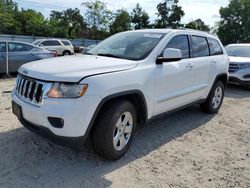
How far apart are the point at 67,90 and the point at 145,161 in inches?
57.1

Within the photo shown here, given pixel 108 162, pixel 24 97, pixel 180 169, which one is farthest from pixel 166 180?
pixel 24 97

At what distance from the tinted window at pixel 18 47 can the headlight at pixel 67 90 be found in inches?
322

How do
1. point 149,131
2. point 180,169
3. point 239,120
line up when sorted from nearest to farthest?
point 180,169, point 149,131, point 239,120

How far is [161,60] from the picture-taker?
14.5 feet

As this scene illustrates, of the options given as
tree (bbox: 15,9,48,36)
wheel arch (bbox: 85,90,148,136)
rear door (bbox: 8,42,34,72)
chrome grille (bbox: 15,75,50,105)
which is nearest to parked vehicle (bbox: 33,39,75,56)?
rear door (bbox: 8,42,34,72)

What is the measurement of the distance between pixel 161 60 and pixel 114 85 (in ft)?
3.56

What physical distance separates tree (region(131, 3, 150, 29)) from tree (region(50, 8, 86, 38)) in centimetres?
893

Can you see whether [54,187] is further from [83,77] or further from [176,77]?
[176,77]

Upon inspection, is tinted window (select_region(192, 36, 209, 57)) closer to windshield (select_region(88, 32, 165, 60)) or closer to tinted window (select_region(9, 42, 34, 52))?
windshield (select_region(88, 32, 165, 60))

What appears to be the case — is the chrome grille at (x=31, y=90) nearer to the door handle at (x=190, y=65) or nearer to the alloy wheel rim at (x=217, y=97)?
the door handle at (x=190, y=65)

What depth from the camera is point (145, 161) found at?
400 centimetres

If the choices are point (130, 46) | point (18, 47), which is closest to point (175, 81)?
point (130, 46)

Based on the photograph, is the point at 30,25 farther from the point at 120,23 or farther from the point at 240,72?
the point at 240,72

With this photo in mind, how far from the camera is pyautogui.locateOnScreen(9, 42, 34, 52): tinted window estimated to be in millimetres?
10781
